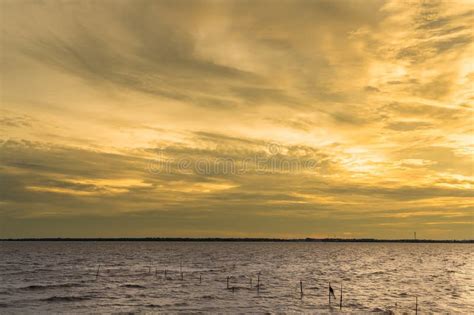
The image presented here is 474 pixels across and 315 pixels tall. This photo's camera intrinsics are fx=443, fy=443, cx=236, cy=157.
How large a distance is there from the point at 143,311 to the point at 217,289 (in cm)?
2001

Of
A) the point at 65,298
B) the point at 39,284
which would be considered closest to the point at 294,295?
the point at 65,298

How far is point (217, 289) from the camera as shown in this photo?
6706 centimetres

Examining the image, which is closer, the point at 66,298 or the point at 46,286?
the point at 66,298

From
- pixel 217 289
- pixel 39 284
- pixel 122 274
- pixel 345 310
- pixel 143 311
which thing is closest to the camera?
pixel 143 311

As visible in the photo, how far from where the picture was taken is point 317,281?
81.9m

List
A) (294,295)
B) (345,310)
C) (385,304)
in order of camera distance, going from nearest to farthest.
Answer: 1. (345,310)
2. (385,304)
3. (294,295)

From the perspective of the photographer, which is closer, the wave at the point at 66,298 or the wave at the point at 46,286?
the wave at the point at 66,298

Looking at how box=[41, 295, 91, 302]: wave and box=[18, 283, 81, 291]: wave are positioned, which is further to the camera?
box=[18, 283, 81, 291]: wave

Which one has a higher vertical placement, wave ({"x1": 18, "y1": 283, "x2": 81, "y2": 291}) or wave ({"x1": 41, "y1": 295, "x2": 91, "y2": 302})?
wave ({"x1": 41, "y1": 295, "x2": 91, "y2": 302})

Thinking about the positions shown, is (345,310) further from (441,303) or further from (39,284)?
(39,284)

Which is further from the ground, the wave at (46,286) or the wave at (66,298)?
the wave at (66,298)

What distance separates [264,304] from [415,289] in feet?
105

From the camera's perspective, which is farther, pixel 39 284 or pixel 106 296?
pixel 39 284

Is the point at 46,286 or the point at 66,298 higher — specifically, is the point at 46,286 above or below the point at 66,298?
below
